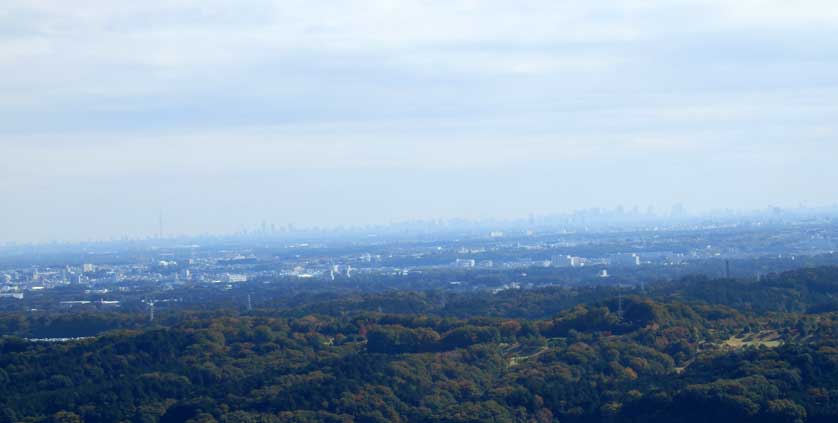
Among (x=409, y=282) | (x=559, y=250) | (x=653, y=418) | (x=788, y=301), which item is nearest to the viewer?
(x=653, y=418)

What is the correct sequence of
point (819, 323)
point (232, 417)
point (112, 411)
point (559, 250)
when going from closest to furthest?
point (232, 417)
point (112, 411)
point (819, 323)
point (559, 250)

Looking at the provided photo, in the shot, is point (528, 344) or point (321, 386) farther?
point (528, 344)

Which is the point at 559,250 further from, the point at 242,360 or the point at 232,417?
the point at 232,417

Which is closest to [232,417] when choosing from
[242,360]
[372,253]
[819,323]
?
[242,360]

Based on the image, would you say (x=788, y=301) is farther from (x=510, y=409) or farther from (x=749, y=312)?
(x=510, y=409)

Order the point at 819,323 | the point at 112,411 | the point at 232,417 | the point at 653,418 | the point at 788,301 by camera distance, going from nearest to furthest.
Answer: the point at 653,418
the point at 232,417
the point at 112,411
the point at 819,323
the point at 788,301

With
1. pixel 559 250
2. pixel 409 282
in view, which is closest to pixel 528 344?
pixel 409 282
